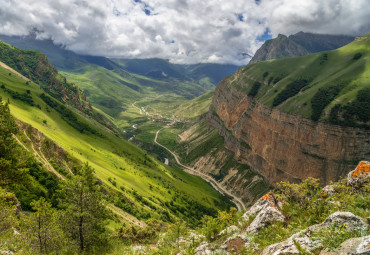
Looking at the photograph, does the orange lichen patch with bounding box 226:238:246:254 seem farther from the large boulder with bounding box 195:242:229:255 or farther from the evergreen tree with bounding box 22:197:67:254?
the evergreen tree with bounding box 22:197:67:254

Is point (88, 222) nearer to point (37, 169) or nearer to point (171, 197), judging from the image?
point (37, 169)

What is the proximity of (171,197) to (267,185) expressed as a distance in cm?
8798

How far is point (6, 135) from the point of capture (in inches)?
1328

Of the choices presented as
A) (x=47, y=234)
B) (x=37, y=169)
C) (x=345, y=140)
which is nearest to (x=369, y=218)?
(x=47, y=234)

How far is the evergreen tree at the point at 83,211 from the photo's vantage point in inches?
1143

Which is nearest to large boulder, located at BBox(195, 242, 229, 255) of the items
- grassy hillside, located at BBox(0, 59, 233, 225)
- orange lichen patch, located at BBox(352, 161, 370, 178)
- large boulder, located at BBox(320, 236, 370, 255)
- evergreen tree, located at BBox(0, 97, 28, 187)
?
large boulder, located at BBox(320, 236, 370, 255)

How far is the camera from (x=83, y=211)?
1157 inches

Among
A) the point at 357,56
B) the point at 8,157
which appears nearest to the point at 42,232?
the point at 8,157

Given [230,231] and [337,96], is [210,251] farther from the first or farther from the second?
[337,96]

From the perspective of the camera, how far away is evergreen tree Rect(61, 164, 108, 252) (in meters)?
29.0

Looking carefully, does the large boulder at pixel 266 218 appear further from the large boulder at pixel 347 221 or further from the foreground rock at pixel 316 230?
the large boulder at pixel 347 221

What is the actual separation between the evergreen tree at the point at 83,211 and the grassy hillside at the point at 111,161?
1506 inches

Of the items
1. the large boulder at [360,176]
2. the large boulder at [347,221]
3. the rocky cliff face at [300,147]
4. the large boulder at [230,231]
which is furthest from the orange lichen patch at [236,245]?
the rocky cliff face at [300,147]

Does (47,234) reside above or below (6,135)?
below
